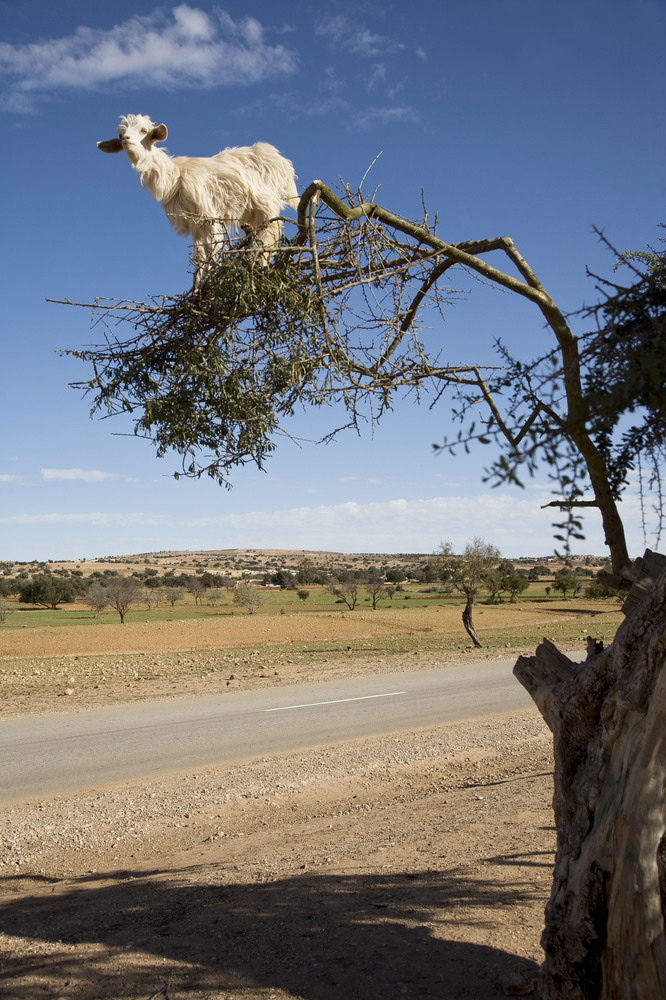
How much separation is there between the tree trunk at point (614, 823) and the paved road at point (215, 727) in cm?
790

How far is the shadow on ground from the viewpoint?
4.51 m

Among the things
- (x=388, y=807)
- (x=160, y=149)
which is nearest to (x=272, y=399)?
(x=160, y=149)

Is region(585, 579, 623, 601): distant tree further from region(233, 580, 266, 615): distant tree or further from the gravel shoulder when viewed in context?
region(233, 580, 266, 615): distant tree

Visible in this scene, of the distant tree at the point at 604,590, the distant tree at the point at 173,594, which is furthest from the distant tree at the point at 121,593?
the distant tree at the point at 604,590

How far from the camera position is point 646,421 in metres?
3.49

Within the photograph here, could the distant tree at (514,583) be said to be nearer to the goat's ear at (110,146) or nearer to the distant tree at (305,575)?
the distant tree at (305,575)

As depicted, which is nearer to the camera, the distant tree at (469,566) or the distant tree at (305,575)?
the distant tree at (469,566)

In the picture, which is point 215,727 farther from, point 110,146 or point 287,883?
point 110,146

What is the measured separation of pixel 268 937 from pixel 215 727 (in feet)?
29.1

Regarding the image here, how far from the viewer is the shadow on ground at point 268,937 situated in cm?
451

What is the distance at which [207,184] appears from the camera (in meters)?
4.39

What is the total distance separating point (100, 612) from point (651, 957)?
59.5 m

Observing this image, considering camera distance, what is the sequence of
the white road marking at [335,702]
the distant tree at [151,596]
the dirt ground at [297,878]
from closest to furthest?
the dirt ground at [297,878]
the white road marking at [335,702]
the distant tree at [151,596]

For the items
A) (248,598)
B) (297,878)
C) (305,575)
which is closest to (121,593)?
(248,598)
